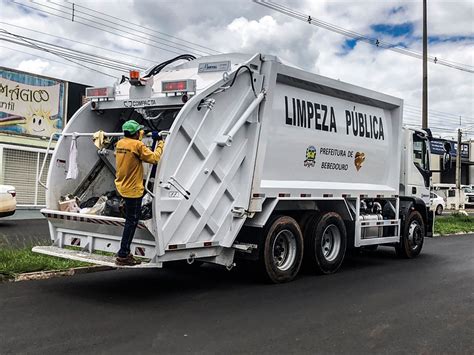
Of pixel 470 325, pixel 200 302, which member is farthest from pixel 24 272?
pixel 470 325

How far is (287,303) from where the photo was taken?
6988 millimetres

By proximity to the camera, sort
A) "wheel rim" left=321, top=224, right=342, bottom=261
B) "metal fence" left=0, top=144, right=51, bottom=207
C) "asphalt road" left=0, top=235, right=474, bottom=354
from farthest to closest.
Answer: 1. "metal fence" left=0, top=144, right=51, bottom=207
2. "wheel rim" left=321, top=224, right=342, bottom=261
3. "asphalt road" left=0, top=235, right=474, bottom=354

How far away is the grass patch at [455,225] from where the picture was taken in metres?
19.1

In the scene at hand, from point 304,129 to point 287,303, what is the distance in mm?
3023

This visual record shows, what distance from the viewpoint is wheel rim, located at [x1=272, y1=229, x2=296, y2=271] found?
27.5ft

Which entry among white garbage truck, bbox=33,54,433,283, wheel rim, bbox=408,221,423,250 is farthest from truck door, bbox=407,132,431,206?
white garbage truck, bbox=33,54,433,283

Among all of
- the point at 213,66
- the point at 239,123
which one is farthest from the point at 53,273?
the point at 213,66

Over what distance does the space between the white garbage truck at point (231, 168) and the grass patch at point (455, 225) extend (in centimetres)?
994

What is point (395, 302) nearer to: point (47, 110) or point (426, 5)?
point (47, 110)

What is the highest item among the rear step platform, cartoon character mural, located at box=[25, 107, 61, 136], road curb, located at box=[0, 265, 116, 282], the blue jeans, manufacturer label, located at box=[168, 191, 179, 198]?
cartoon character mural, located at box=[25, 107, 61, 136]

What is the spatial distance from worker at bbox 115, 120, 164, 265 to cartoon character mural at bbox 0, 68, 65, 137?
1518cm

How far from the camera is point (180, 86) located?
6.97 metres

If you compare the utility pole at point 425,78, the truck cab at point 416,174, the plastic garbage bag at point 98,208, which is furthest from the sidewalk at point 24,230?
the utility pole at point 425,78

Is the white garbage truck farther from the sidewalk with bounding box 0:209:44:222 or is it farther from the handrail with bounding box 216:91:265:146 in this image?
the sidewalk with bounding box 0:209:44:222
